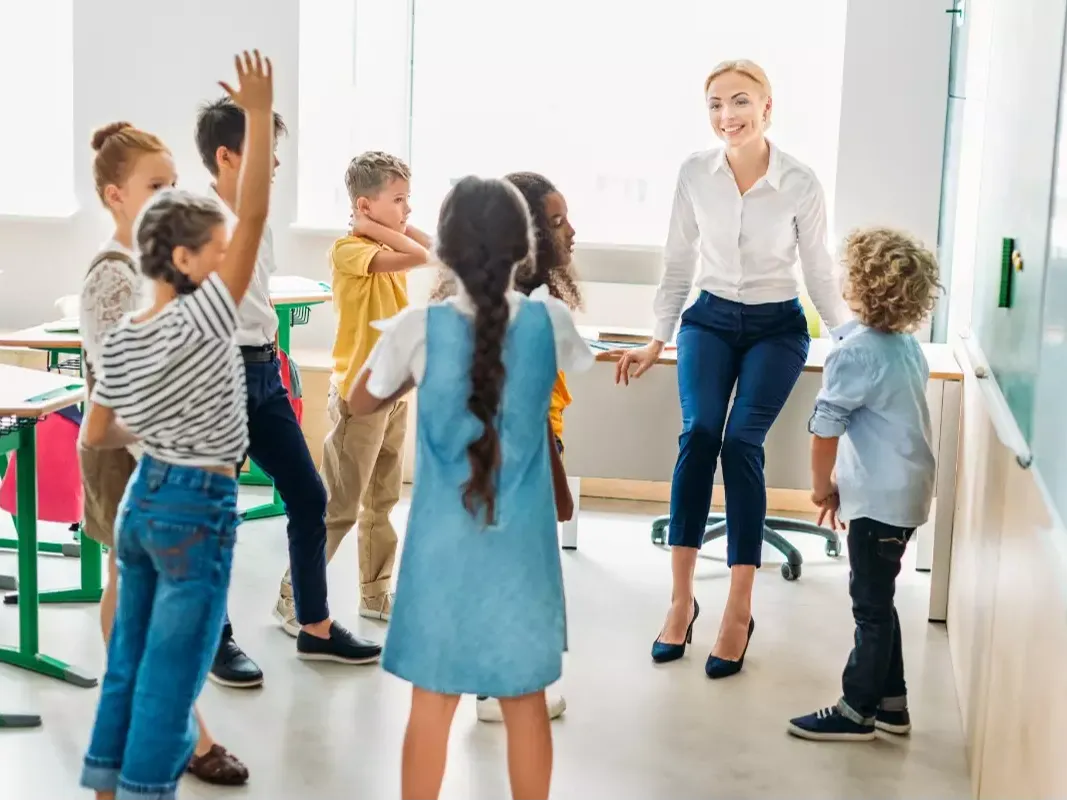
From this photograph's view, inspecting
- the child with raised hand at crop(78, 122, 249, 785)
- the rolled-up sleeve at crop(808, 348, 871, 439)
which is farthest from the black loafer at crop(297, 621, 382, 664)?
the rolled-up sleeve at crop(808, 348, 871, 439)

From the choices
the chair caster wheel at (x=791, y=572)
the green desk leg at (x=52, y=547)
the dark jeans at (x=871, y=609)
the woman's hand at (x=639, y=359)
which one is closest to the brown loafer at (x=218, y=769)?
the dark jeans at (x=871, y=609)

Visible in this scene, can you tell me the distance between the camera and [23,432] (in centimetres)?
345

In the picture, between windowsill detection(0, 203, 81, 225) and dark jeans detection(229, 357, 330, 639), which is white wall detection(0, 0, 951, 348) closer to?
windowsill detection(0, 203, 81, 225)

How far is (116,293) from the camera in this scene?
2580 mm

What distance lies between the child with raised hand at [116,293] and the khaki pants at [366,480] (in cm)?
84

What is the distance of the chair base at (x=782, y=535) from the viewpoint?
4.53 meters

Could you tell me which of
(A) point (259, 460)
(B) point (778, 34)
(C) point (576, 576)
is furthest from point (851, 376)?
(B) point (778, 34)

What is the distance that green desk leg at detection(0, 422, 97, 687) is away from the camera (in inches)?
135

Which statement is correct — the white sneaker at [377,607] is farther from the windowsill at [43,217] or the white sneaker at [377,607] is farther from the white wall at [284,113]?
the windowsill at [43,217]

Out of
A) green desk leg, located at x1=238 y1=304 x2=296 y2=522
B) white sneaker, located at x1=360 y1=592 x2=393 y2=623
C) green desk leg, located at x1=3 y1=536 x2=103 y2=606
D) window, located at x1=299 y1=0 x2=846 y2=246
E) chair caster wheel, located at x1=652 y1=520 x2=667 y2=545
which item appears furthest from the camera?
window, located at x1=299 y1=0 x2=846 y2=246

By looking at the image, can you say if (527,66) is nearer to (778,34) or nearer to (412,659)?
(778,34)

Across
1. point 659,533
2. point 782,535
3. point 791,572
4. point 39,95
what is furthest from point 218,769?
point 39,95

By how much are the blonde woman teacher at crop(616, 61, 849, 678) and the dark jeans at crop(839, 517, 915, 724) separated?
45 centimetres

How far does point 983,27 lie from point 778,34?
1.49m
